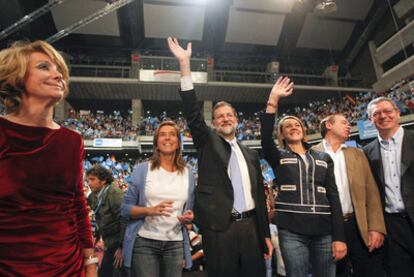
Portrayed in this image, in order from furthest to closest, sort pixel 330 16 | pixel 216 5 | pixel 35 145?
pixel 330 16
pixel 216 5
pixel 35 145

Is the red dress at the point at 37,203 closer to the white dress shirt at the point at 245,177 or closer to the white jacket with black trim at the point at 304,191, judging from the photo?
the white dress shirt at the point at 245,177

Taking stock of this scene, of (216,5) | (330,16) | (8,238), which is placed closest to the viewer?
(8,238)

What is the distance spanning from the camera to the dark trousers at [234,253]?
65.2 inches

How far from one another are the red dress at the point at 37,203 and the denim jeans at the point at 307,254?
133cm

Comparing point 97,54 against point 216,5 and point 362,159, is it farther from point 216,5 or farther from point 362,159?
point 362,159

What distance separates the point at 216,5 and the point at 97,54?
9146 millimetres

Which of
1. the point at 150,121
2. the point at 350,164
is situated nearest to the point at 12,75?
the point at 350,164

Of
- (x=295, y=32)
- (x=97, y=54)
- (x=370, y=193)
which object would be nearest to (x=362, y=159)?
(x=370, y=193)

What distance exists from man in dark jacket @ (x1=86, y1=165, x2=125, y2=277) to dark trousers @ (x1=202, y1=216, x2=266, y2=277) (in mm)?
1262

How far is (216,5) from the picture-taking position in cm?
1692

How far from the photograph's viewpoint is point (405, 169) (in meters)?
2.11

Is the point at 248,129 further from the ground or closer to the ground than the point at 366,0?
closer to the ground

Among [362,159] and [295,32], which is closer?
[362,159]

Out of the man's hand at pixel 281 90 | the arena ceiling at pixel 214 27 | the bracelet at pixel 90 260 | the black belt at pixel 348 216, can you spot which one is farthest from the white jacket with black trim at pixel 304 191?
the arena ceiling at pixel 214 27
